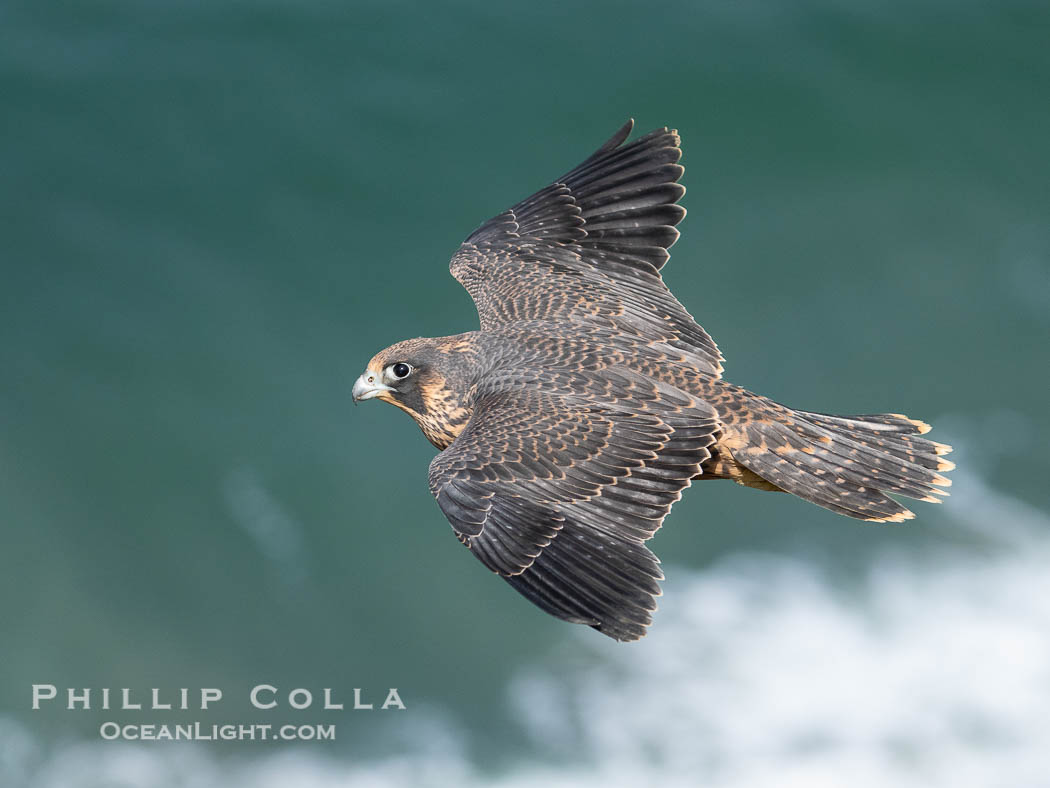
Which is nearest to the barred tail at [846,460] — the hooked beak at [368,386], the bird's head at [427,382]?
the bird's head at [427,382]

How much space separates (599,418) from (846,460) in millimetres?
1552

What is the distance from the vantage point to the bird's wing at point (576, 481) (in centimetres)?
799

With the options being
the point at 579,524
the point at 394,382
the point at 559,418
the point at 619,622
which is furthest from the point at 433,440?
the point at 619,622

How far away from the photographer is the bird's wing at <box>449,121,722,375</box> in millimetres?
10305

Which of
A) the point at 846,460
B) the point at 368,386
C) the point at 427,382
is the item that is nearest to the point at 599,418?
the point at 427,382

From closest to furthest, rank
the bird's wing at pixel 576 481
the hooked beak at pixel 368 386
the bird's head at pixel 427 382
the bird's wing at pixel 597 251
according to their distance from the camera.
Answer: the bird's wing at pixel 576 481 < the bird's head at pixel 427 382 < the hooked beak at pixel 368 386 < the bird's wing at pixel 597 251

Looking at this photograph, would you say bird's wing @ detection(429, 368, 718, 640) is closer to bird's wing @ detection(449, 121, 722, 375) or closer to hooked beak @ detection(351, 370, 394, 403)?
hooked beak @ detection(351, 370, 394, 403)

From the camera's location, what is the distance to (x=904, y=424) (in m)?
9.56

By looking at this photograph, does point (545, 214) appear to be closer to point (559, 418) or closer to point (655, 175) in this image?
point (655, 175)

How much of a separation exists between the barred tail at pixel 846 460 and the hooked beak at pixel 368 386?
231cm

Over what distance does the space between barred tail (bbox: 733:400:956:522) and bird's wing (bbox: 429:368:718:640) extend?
0.44 metres

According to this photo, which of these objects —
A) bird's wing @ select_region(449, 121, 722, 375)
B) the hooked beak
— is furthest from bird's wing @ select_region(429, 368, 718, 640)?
bird's wing @ select_region(449, 121, 722, 375)

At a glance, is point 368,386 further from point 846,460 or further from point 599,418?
point 846,460

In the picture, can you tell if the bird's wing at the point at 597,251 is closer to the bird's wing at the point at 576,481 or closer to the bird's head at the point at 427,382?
the bird's head at the point at 427,382
